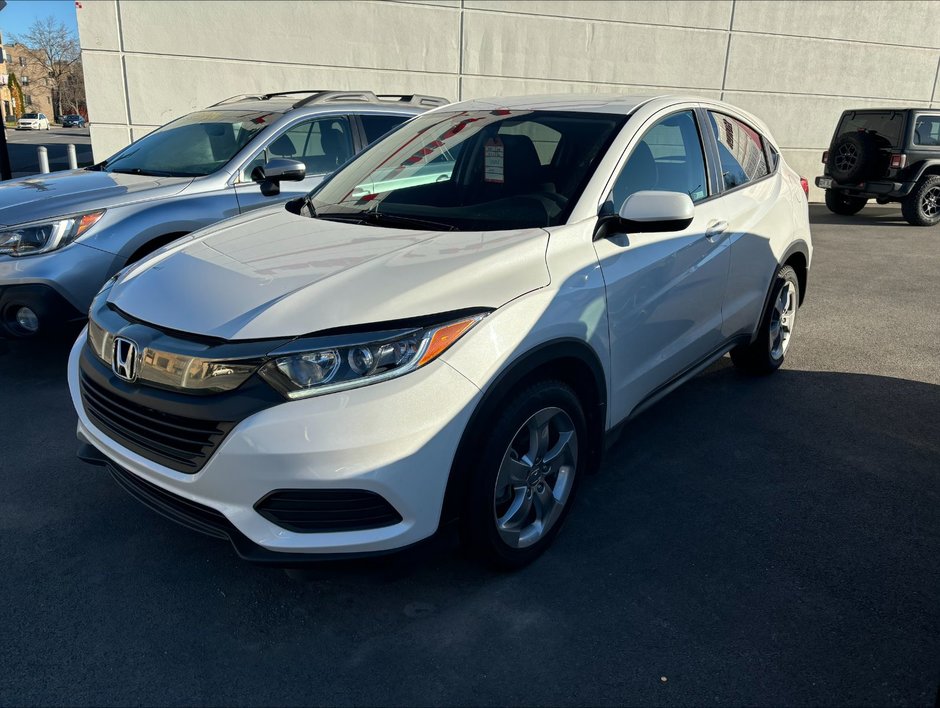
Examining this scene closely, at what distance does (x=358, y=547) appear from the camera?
2.36 metres

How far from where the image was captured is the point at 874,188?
12.2 meters

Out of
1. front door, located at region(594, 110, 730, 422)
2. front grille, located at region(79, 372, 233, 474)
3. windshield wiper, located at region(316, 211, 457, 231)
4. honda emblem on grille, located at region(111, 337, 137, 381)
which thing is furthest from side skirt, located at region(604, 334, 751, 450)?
honda emblem on grille, located at region(111, 337, 137, 381)

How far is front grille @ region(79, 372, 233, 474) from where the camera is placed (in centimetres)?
237

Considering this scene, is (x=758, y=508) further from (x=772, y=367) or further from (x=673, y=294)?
(x=772, y=367)

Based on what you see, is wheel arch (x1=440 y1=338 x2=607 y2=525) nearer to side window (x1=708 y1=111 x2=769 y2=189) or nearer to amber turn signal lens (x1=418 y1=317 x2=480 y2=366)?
amber turn signal lens (x1=418 y1=317 x2=480 y2=366)

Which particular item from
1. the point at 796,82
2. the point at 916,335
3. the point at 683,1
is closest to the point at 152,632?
the point at 916,335

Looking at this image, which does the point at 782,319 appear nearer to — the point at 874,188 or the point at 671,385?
the point at 671,385

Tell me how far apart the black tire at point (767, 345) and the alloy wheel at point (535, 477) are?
2.11 meters

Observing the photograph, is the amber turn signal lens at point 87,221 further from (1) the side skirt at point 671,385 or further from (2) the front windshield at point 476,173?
(1) the side skirt at point 671,385

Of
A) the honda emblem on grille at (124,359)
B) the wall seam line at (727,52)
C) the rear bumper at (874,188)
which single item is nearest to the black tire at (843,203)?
the rear bumper at (874,188)

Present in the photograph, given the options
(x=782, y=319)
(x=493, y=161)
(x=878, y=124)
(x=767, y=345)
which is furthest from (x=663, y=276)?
(x=878, y=124)

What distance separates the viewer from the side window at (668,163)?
130 inches

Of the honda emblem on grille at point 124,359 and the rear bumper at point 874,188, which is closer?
the honda emblem on grille at point 124,359

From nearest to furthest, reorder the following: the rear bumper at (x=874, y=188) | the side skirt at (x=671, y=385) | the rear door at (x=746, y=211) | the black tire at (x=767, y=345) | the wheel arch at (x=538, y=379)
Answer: the wheel arch at (x=538, y=379)
the side skirt at (x=671, y=385)
the rear door at (x=746, y=211)
the black tire at (x=767, y=345)
the rear bumper at (x=874, y=188)
